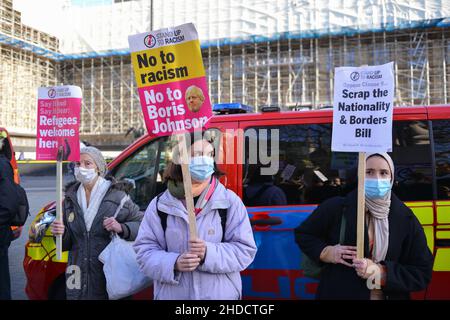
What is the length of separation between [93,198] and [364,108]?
2.03 meters

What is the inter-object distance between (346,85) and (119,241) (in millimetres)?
1882

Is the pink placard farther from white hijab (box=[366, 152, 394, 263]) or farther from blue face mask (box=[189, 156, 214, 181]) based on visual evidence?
white hijab (box=[366, 152, 394, 263])

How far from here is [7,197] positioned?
3.23 meters

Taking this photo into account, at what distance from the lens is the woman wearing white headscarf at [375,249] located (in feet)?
6.84

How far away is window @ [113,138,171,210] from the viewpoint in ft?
11.3

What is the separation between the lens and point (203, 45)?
103 ft

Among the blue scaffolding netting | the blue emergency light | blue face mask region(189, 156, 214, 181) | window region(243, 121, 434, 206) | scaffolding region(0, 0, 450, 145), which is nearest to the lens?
blue face mask region(189, 156, 214, 181)

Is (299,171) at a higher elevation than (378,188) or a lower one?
higher

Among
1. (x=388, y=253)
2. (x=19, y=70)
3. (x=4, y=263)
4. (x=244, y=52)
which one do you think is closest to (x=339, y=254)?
(x=388, y=253)

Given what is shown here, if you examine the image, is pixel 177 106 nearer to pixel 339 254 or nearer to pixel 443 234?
pixel 339 254

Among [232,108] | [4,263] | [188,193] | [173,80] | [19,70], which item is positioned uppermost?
[19,70]

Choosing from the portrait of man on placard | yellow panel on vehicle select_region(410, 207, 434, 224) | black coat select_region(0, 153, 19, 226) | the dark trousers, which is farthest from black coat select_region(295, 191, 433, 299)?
the dark trousers

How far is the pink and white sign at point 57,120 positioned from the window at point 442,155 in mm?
2891
